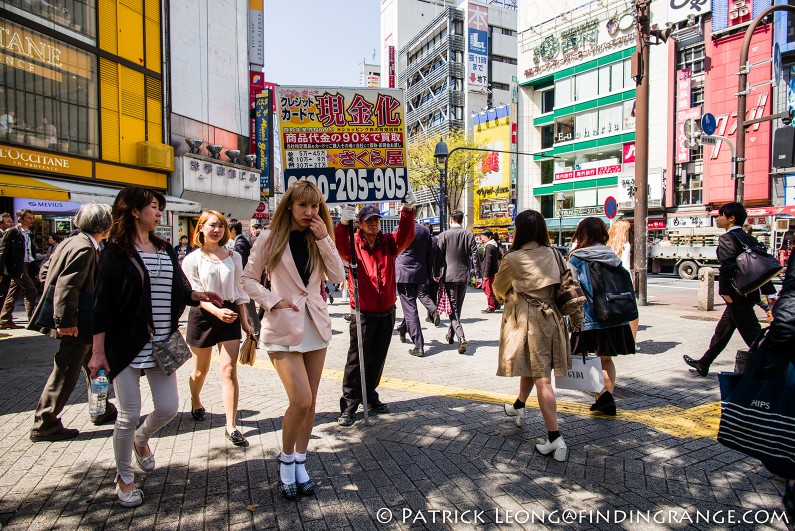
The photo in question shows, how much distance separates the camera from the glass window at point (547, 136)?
40.0 metres

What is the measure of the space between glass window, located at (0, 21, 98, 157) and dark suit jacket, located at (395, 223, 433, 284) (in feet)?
43.1

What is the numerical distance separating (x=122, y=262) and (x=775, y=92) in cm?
3213

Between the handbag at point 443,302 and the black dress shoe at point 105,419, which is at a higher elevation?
the handbag at point 443,302

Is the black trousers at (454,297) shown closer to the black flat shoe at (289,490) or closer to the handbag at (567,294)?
the handbag at (567,294)

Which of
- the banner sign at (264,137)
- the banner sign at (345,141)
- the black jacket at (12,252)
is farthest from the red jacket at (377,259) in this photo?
the banner sign at (264,137)

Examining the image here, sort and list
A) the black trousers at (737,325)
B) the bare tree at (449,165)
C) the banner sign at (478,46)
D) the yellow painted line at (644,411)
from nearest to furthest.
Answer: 1. the yellow painted line at (644,411)
2. the black trousers at (737,325)
3. the bare tree at (449,165)
4. the banner sign at (478,46)

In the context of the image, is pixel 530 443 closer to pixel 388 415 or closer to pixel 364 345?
pixel 388 415

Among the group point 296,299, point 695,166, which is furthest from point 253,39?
point 296,299

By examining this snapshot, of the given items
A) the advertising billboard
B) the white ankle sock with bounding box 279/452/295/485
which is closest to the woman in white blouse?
the white ankle sock with bounding box 279/452/295/485

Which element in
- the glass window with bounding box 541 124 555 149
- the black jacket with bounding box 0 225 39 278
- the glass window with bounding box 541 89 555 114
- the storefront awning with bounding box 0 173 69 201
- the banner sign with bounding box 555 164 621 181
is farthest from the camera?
the glass window with bounding box 541 124 555 149

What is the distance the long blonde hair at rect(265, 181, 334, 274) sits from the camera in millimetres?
3070

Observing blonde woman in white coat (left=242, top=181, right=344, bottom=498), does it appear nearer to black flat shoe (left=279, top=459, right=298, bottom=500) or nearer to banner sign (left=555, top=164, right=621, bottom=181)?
black flat shoe (left=279, top=459, right=298, bottom=500)

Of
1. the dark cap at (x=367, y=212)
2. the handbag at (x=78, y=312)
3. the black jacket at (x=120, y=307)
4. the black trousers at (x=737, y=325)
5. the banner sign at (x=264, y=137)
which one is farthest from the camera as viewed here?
the banner sign at (x=264, y=137)

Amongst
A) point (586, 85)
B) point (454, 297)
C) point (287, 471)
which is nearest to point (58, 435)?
point (287, 471)
